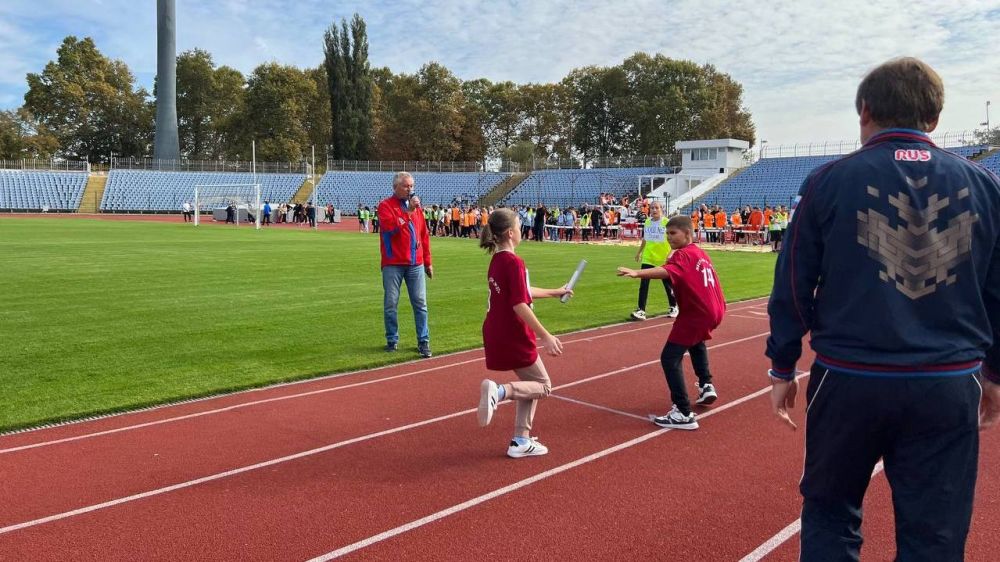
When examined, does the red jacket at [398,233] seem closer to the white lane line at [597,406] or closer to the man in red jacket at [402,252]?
the man in red jacket at [402,252]

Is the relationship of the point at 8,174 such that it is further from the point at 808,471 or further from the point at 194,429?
the point at 808,471

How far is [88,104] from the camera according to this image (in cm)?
7681

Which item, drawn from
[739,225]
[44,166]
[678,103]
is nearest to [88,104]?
[44,166]

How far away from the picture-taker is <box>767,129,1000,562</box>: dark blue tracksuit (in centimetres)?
237

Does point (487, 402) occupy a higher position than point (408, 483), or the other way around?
point (487, 402)

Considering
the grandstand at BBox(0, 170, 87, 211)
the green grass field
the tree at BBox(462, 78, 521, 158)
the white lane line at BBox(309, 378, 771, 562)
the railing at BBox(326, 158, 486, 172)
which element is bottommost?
the white lane line at BBox(309, 378, 771, 562)

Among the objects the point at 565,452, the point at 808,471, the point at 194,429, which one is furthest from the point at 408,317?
the point at 808,471

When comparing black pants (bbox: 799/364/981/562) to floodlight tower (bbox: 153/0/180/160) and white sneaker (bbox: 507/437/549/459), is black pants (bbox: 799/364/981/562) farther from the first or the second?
floodlight tower (bbox: 153/0/180/160)

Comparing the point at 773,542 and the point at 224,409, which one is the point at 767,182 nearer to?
the point at 224,409

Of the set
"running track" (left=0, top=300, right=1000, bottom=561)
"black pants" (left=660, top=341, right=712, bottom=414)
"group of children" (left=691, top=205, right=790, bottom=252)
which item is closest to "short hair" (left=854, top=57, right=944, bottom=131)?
"running track" (left=0, top=300, right=1000, bottom=561)

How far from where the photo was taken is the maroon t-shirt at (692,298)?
5.99 metres

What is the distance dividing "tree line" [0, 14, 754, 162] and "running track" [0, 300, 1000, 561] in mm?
69611

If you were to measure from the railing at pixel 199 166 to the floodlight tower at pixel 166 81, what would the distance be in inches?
60.2

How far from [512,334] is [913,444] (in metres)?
2.96
